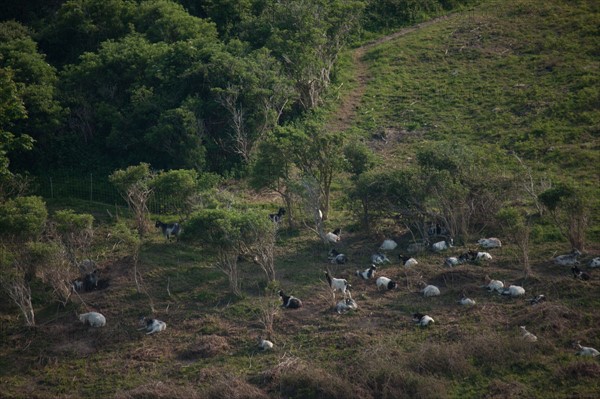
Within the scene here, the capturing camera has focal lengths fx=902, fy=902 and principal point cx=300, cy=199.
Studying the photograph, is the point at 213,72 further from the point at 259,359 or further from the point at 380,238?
the point at 259,359

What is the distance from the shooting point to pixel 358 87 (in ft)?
142

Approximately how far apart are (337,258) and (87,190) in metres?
11.1

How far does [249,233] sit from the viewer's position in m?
26.2

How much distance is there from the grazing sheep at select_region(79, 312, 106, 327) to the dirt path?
16.4 m

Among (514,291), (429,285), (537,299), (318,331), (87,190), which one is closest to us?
(318,331)

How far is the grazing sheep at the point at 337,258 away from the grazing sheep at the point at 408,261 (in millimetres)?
1797

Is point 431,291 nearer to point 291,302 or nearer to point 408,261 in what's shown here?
point 408,261

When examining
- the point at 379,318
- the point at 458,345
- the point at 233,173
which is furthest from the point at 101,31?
the point at 458,345

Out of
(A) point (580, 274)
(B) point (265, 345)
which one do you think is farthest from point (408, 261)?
(B) point (265, 345)

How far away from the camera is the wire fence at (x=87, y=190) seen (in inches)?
1291

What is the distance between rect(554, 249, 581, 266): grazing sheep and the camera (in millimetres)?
26859

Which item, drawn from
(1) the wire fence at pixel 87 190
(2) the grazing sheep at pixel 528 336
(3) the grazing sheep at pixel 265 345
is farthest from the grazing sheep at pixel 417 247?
(1) the wire fence at pixel 87 190

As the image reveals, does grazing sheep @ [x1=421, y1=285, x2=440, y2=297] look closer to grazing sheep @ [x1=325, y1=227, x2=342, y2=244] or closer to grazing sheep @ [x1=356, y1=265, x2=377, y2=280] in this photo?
grazing sheep @ [x1=356, y1=265, x2=377, y2=280]

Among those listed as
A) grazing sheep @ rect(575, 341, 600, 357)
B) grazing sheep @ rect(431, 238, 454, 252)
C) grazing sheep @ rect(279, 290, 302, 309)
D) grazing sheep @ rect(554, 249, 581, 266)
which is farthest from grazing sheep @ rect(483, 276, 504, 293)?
grazing sheep @ rect(279, 290, 302, 309)
